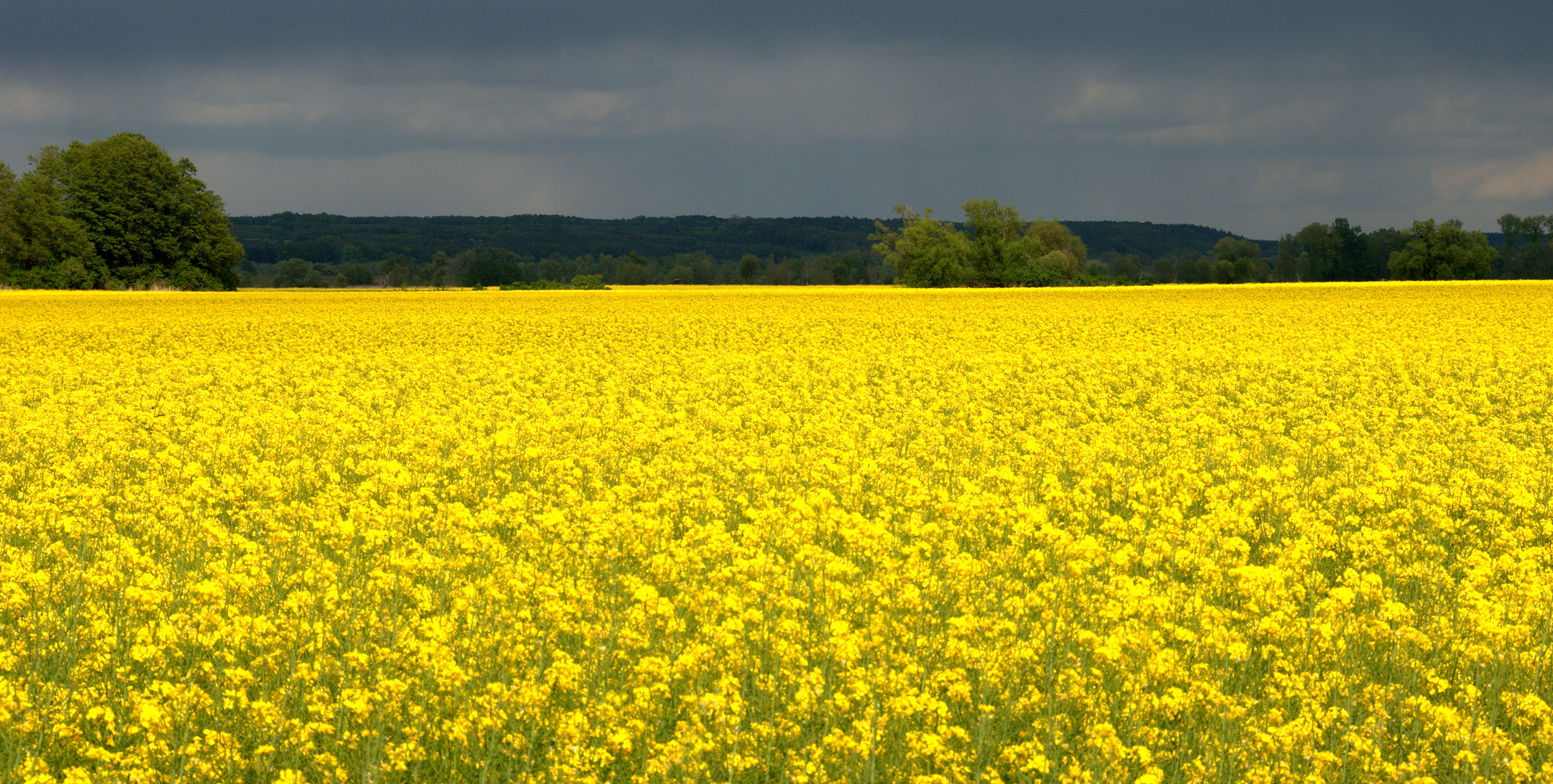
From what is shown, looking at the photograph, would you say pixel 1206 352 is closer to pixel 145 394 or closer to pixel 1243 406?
pixel 1243 406

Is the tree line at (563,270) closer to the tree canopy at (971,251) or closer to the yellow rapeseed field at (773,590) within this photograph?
the tree canopy at (971,251)

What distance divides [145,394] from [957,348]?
1804cm

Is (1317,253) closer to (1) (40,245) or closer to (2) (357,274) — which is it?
(2) (357,274)

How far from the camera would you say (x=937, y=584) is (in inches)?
295

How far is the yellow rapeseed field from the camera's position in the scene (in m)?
5.49

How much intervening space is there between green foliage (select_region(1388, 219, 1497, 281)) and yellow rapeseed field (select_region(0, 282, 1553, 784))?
96816 mm

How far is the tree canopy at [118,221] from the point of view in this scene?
2815 inches

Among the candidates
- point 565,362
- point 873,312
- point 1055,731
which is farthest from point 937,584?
point 873,312

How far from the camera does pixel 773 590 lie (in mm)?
6906

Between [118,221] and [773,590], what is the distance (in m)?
84.5

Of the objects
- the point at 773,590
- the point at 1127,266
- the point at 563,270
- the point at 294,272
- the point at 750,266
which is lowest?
the point at 773,590

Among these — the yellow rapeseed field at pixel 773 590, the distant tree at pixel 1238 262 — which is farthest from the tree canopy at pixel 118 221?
the distant tree at pixel 1238 262

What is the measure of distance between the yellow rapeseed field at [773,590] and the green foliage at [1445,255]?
318ft

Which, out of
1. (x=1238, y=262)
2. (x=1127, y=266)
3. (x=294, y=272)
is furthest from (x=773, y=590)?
(x=1127, y=266)
